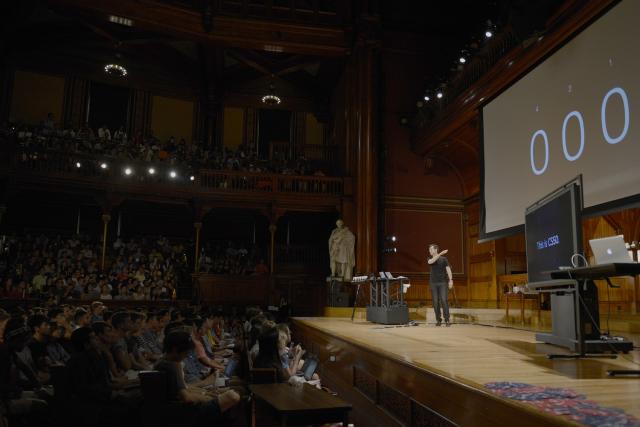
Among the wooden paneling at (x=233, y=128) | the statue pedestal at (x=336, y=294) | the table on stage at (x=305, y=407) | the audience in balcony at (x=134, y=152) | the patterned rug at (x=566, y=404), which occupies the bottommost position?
the table on stage at (x=305, y=407)

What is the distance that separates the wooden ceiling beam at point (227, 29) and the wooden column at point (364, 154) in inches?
36.0

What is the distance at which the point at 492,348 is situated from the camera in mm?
4656

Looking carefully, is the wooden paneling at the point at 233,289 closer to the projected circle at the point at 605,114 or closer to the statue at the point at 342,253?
the statue at the point at 342,253

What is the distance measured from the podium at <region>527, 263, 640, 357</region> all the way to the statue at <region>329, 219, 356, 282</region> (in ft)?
30.3

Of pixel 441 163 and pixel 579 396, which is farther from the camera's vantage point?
pixel 441 163

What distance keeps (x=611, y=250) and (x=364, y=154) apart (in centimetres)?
1077

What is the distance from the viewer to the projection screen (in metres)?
5.78

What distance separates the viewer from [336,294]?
1295 cm

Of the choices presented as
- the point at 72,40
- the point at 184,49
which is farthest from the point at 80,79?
the point at 184,49

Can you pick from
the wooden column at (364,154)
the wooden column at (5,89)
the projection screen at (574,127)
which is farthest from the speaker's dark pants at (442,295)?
the wooden column at (5,89)

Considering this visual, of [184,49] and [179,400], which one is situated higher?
[184,49]

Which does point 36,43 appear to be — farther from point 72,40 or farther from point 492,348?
point 492,348

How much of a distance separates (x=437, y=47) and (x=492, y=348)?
1264 centimetres

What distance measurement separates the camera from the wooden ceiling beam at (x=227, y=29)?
13.4 meters
